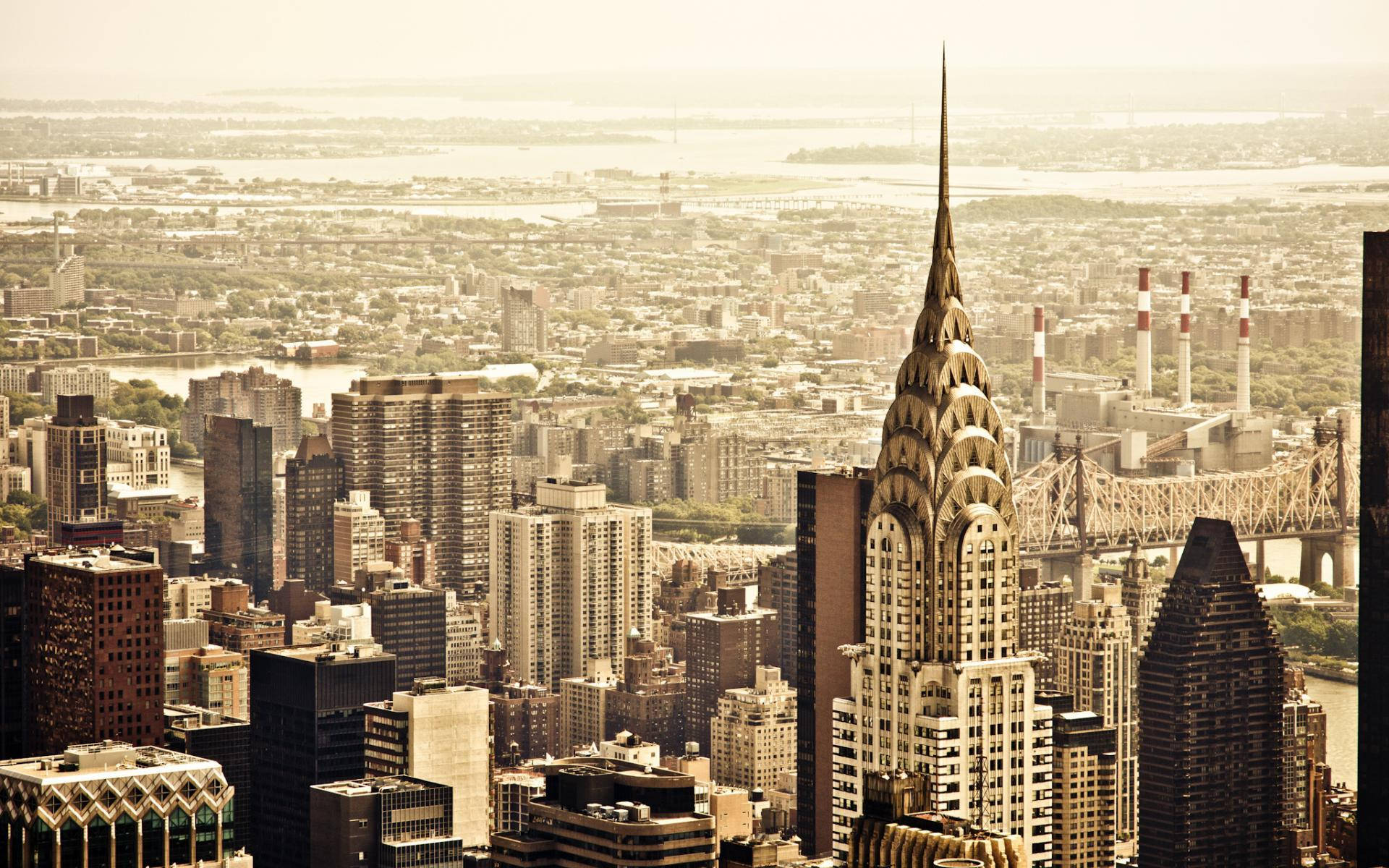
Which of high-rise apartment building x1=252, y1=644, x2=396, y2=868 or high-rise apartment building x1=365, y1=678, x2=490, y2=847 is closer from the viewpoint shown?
high-rise apartment building x1=252, y1=644, x2=396, y2=868

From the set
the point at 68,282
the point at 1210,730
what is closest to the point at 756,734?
the point at 1210,730

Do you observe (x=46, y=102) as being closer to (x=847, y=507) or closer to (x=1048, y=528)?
(x=1048, y=528)

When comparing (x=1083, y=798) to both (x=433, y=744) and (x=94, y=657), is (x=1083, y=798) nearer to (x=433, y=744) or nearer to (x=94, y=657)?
(x=433, y=744)

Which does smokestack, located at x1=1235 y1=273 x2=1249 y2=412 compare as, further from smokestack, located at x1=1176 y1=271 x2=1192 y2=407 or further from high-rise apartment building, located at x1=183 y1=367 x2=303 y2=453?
high-rise apartment building, located at x1=183 y1=367 x2=303 y2=453

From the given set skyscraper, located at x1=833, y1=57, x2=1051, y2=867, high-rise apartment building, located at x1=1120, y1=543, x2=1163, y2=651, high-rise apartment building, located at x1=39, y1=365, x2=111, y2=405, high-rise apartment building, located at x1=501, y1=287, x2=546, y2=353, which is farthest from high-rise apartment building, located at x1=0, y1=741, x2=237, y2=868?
high-rise apartment building, located at x1=501, y1=287, x2=546, y2=353

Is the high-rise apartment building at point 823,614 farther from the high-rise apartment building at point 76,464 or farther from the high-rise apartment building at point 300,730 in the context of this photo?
the high-rise apartment building at point 76,464

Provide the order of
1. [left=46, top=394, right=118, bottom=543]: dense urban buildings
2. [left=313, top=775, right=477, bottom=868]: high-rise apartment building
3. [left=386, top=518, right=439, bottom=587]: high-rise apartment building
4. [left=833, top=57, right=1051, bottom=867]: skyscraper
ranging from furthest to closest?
1. [left=46, top=394, right=118, bottom=543]: dense urban buildings
2. [left=386, top=518, right=439, bottom=587]: high-rise apartment building
3. [left=313, top=775, right=477, bottom=868]: high-rise apartment building
4. [left=833, top=57, right=1051, bottom=867]: skyscraper

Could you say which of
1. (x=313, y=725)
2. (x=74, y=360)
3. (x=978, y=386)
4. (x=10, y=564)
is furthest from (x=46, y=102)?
(x=978, y=386)
